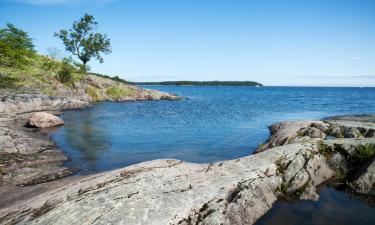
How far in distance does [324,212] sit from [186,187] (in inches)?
198

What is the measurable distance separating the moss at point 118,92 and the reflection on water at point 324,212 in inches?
2544

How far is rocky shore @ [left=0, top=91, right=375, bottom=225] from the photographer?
8.16m

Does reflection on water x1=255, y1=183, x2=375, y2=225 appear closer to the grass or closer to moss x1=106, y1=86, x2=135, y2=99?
the grass

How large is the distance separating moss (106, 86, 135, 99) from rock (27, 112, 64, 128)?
39.8m

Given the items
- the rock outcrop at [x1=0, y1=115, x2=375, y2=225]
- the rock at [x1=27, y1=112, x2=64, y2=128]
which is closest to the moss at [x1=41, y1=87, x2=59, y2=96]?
the rock at [x1=27, y1=112, x2=64, y2=128]

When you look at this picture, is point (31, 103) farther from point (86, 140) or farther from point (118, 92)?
point (118, 92)

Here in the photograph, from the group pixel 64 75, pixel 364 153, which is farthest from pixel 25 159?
pixel 64 75

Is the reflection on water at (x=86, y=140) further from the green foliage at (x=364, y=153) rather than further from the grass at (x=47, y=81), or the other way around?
the grass at (x=47, y=81)

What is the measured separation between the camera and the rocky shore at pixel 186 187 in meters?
8.16

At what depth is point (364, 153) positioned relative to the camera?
11898 millimetres

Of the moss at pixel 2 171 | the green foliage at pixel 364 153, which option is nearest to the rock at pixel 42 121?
the moss at pixel 2 171

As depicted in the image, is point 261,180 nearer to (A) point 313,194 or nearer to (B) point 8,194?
(A) point 313,194

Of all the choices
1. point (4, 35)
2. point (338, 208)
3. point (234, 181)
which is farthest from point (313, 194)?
point (4, 35)

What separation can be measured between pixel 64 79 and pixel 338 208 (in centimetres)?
6242
